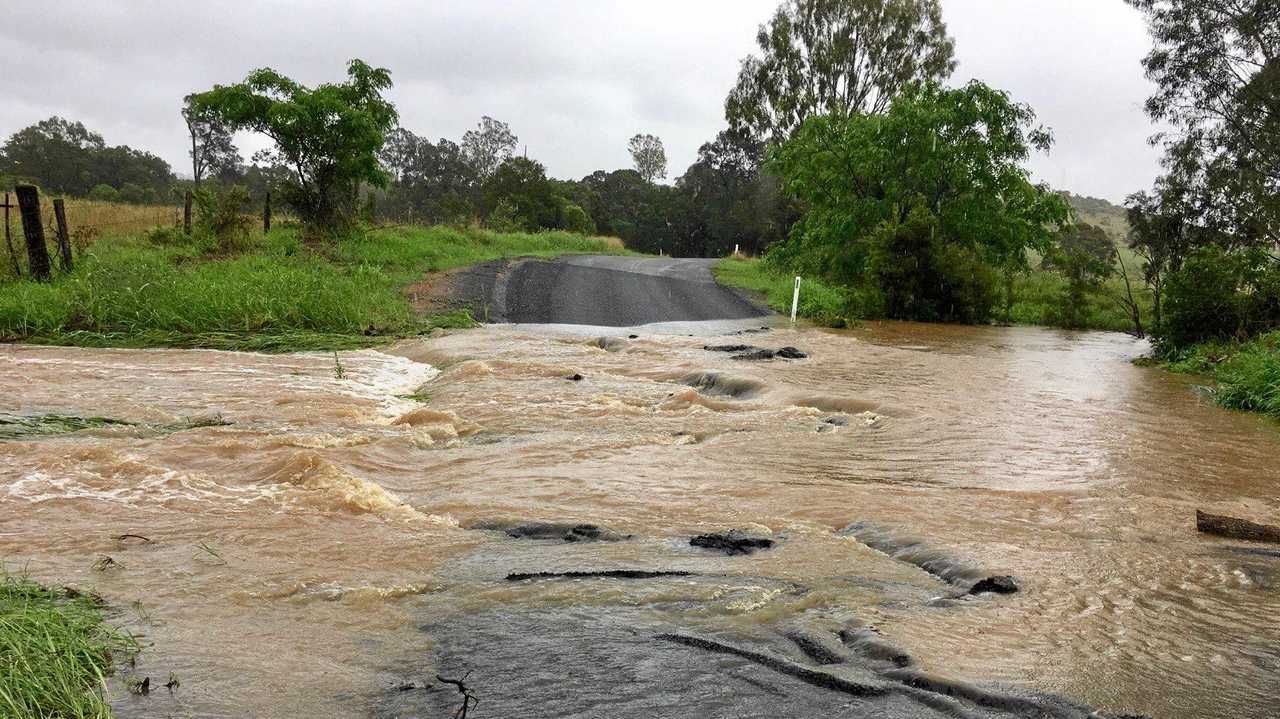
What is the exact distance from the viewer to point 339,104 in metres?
24.8

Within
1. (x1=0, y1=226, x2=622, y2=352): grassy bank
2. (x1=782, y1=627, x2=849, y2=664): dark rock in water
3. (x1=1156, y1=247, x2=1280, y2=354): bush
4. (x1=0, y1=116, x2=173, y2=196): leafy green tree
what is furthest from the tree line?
(x1=0, y1=116, x2=173, y2=196): leafy green tree

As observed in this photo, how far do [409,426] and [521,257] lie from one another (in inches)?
956

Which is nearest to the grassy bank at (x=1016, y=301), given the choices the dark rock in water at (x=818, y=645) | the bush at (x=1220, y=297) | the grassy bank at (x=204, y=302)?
the bush at (x=1220, y=297)

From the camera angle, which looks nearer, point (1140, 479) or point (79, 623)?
point (79, 623)

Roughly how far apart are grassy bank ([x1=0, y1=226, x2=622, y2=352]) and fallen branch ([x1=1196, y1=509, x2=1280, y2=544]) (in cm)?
1183

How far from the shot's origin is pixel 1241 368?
1311 cm

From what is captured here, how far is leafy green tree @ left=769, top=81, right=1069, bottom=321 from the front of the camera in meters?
23.0

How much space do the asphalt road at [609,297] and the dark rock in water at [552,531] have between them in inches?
533

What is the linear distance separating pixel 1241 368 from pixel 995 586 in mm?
10739

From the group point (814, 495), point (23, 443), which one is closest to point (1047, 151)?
point (814, 495)

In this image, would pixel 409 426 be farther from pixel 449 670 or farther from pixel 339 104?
pixel 339 104

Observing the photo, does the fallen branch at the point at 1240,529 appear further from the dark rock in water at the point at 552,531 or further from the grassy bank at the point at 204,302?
the grassy bank at the point at 204,302

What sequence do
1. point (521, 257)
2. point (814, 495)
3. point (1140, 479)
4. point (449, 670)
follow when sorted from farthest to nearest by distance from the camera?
point (521, 257) → point (1140, 479) → point (814, 495) → point (449, 670)

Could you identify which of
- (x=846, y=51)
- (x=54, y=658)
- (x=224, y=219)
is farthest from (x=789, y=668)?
(x=846, y=51)
